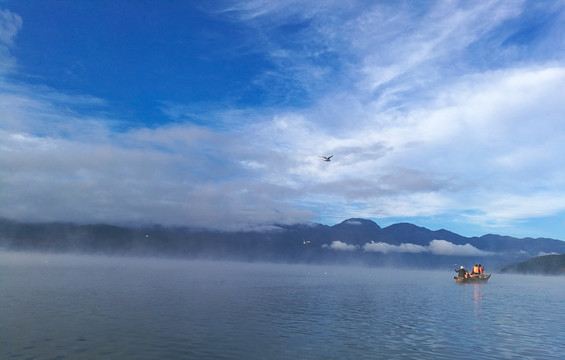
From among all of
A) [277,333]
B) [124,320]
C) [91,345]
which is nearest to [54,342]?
[91,345]

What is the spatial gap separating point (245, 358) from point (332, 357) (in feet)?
27.6

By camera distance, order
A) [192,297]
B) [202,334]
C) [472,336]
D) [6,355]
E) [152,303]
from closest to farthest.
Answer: [6,355] → [202,334] → [472,336] → [152,303] → [192,297]

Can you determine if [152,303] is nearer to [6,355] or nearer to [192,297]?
[192,297]

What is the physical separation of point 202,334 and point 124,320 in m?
14.3

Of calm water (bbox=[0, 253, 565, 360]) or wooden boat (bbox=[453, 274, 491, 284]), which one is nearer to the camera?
calm water (bbox=[0, 253, 565, 360])

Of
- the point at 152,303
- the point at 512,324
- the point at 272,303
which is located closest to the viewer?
the point at 512,324

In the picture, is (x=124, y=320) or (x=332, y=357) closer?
(x=332, y=357)

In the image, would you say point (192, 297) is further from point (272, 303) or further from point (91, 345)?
point (91, 345)

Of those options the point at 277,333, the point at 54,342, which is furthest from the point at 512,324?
the point at 54,342

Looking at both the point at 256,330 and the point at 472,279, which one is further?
the point at 472,279

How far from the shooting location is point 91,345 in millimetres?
39531

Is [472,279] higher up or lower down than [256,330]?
higher up

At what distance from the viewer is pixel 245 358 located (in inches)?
1454

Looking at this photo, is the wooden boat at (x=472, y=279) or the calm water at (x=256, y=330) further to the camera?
the wooden boat at (x=472, y=279)
